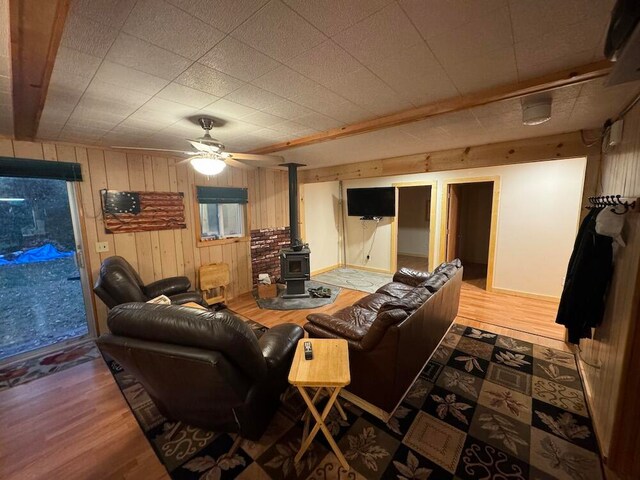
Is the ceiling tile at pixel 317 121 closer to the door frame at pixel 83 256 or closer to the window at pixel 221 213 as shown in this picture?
the window at pixel 221 213

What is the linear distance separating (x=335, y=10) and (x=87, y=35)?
1109 mm

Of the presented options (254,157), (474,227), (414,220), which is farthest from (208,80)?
(414,220)

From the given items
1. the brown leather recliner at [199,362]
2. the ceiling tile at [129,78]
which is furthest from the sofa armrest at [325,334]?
the ceiling tile at [129,78]

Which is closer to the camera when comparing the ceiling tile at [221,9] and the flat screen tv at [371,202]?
the ceiling tile at [221,9]

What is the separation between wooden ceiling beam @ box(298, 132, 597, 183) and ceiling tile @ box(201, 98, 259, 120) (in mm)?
2541

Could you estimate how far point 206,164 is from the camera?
7.81 feet

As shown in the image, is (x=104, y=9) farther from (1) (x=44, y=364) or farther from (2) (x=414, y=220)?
(2) (x=414, y=220)

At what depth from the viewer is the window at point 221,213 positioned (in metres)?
4.10

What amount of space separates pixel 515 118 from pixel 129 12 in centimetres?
283

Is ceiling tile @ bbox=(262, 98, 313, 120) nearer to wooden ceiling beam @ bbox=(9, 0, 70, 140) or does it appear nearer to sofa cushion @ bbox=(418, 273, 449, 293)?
wooden ceiling beam @ bbox=(9, 0, 70, 140)

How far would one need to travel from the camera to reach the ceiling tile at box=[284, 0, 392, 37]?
3.31 feet

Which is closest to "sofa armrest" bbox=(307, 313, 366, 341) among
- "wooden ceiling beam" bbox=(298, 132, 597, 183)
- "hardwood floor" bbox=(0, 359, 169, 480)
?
"hardwood floor" bbox=(0, 359, 169, 480)

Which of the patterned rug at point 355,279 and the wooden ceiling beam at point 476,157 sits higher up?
the wooden ceiling beam at point 476,157

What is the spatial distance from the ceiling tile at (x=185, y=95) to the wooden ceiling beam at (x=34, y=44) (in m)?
0.54
